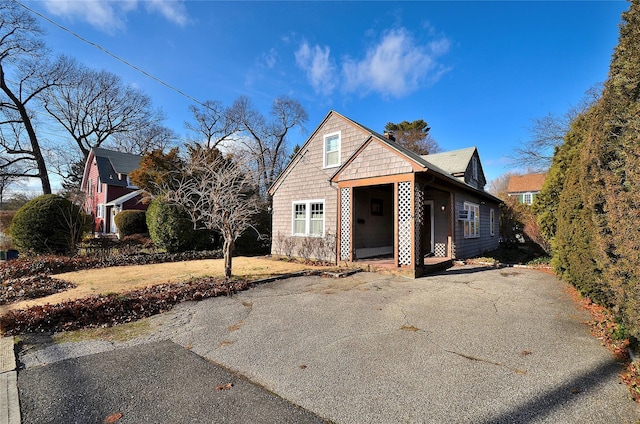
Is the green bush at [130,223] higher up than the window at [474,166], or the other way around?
the window at [474,166]

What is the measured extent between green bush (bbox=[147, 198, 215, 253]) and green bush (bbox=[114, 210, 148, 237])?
5.74 meters

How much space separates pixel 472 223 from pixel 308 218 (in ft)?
25.3

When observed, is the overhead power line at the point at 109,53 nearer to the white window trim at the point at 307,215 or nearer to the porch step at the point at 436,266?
the white window trim at the point at 307,215

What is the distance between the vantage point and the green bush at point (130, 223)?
1873 cm

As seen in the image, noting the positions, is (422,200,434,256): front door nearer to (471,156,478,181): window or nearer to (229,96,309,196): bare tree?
(471,156,478,181): window

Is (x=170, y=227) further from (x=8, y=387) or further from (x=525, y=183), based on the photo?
(x=525, y=183)

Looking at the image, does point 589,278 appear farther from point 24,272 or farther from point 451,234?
point 24,272

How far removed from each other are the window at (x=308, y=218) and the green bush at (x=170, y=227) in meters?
5.10

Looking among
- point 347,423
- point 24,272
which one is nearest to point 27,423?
point 347,423

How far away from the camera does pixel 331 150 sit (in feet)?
41.5

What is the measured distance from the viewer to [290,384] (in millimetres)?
3010

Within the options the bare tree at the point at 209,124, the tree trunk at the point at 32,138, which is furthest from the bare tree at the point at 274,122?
the tree trunk at the point at 32,138

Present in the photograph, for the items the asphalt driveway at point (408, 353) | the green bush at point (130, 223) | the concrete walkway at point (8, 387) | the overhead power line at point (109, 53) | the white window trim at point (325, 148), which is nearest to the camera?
the concrete walkway at point (8, 387)

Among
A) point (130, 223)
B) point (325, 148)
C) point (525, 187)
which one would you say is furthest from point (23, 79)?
point (525, 187)
